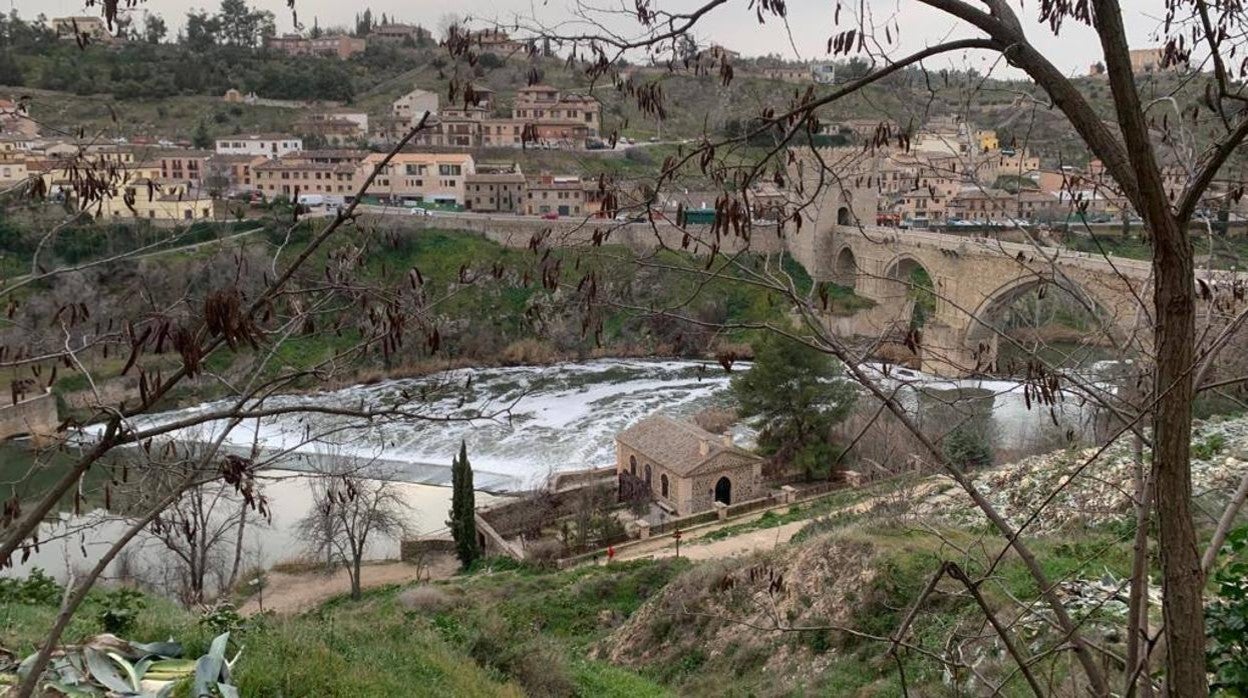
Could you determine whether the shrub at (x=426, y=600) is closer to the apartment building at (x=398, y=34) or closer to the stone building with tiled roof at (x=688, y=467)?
the stone building with tiled roof at (x=688, y=467)

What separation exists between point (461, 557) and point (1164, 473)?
1376cm

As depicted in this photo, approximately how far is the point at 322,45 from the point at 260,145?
34.4 metres

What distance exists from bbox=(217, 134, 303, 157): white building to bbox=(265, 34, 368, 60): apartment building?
92.2 feet

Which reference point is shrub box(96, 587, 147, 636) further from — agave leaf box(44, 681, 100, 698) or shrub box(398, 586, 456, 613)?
shrub box(398, 586, 456, 613)

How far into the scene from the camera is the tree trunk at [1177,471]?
1.73 m

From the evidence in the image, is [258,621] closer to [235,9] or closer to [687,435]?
[687,435]

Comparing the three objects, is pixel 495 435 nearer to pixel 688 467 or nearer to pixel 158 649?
pixel 688 467

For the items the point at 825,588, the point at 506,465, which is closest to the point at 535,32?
the point at 825,588

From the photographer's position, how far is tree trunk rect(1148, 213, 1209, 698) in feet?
5.67

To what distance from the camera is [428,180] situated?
142ft

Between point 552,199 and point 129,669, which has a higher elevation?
point 552,199

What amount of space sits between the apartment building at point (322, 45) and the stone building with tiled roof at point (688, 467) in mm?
63520

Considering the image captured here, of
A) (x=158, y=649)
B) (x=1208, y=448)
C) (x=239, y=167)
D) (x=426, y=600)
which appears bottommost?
(x=426, y=600)

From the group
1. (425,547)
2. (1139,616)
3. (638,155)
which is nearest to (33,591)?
(425,547)
